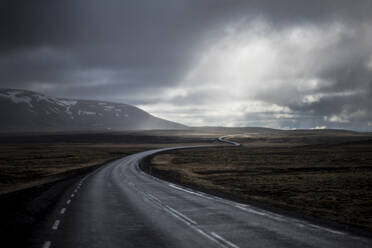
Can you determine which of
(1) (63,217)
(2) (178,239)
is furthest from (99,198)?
(2) (178,239)

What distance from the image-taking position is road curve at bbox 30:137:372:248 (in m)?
10.0

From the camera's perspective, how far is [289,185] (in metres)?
27.1

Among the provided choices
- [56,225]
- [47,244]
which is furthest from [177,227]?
[56,225]

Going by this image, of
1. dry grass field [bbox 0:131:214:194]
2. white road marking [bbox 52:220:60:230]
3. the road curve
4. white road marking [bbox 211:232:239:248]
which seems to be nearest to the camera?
white road marking [bbox 211:232:239:248]

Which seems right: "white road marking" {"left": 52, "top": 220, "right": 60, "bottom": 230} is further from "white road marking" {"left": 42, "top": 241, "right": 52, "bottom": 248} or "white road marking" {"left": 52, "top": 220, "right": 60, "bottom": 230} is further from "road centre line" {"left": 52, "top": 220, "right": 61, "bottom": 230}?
"white road marking" {"left": 42, "top": 241, "right": 52, "bottom": 248}

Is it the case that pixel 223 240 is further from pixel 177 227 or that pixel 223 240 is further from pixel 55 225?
→ pixel 55 225

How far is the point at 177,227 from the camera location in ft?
39.9

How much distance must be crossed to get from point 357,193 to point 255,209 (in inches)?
430

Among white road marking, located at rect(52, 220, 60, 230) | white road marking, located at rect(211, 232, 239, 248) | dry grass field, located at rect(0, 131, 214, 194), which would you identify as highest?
white road marking, located at rect(211, 232, 239, 248)

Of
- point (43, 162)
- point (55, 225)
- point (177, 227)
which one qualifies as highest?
point (177, 227)

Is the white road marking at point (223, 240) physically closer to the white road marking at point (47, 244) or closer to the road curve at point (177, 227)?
the road curve at point (177, 227)

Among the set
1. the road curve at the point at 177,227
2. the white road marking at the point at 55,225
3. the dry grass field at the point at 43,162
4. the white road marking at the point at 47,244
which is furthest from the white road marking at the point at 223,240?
the dry grass field at the point at 43,162

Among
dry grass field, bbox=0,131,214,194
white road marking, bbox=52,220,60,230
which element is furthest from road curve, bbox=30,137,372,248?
dry grass field, bbox=0,131,214,194

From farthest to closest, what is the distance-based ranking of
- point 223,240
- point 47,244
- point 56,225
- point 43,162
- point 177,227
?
point 43,162, point 56,225, point 177,227, point 223,240, point 47,244
